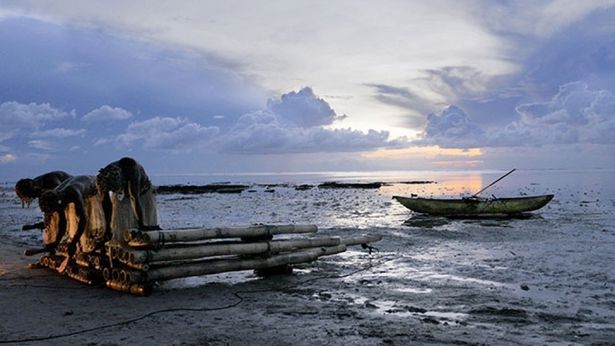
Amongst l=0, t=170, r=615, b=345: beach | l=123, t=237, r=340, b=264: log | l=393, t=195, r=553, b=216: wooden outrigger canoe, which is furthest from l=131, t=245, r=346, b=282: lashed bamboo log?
l=393, t=195, r=553, b=216: wooden outrigger canoe

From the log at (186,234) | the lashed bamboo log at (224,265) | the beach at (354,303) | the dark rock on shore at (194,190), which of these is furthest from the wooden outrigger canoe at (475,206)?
the dark rock on shore at (194,190)

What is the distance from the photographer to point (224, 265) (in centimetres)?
1068

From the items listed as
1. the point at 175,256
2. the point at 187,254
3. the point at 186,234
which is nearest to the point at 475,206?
the point at 187,254


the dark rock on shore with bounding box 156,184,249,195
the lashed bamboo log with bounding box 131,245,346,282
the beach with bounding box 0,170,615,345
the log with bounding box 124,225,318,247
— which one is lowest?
the beach with bounding box 0,170,615,345

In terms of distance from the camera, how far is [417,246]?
56.1 feet

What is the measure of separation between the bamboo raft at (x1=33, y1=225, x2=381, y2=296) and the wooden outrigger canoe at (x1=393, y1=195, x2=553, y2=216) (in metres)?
17.7

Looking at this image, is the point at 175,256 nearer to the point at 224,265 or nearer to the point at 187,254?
the point at 187,254

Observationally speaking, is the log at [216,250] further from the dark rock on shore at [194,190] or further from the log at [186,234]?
the dark rock on shore at [194,190]

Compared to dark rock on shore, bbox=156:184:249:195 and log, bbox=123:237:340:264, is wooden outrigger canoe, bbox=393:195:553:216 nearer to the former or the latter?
log, bbox=123:237:340:264

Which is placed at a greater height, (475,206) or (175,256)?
(175,256)

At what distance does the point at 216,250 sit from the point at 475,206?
68.5ft

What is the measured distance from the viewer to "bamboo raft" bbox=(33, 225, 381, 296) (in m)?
9.32

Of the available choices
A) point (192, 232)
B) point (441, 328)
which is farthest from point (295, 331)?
point (192, 232)

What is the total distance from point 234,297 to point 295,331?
8.46 feet
